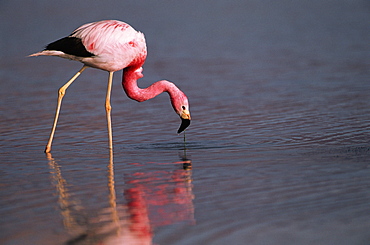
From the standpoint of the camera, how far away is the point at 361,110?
933 centimetres

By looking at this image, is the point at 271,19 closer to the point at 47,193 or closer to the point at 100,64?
the point at 100,64

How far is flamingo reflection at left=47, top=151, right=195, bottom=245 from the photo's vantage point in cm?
452

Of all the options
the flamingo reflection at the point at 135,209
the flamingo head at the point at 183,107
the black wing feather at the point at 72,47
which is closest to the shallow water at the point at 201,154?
the flamingo reflection at the point at 135,209

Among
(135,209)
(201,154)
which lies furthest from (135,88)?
(135,209)

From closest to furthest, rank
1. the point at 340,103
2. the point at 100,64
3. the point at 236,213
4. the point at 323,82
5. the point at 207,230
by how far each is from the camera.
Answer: the point at 207,230
the point at 236,213
the point at 100,64
the point at 340,103
the point at 323,82

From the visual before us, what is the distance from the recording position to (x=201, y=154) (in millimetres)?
7113

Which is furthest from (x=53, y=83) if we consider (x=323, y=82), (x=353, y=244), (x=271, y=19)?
(x=271, y=19)

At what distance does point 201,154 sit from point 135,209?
2075 millimetres

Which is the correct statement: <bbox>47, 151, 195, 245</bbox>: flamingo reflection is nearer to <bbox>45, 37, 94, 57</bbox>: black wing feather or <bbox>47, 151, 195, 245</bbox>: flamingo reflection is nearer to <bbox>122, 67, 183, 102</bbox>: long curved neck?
<bbox>45, 37, 94, 57</bbox>: black wing feather

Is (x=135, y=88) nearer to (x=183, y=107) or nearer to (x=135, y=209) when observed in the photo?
(x=183, y=107)

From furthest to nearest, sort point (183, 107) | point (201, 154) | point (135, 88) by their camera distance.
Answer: point (135, 88) < point (183, 107) < point (201, 154)

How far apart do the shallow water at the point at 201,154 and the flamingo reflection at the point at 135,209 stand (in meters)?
0.01

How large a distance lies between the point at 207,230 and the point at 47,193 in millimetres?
1713

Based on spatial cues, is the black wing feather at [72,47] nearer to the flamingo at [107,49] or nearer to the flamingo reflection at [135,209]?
the flamingo at [107,49]
